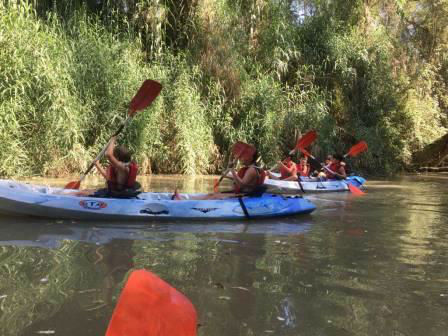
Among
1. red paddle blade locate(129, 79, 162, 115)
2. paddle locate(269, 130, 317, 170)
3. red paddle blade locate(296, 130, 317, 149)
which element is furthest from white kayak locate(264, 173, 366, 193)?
red paddle blade locate(129, 79, 162, 115)

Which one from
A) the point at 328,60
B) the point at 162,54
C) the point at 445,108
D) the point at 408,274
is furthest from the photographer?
the point at 445,108

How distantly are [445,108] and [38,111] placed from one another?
1723 cm

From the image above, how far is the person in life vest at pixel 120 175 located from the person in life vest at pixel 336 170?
631cm

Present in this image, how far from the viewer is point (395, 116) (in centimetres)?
1661

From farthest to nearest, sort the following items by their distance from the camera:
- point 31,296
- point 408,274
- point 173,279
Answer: point 408,274, point 173,279, point 31,296

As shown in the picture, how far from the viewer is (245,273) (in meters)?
3.75

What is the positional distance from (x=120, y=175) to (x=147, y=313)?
4240mm

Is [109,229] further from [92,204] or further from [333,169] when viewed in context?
[333,169]

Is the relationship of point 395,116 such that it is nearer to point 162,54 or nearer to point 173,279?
point 162,54

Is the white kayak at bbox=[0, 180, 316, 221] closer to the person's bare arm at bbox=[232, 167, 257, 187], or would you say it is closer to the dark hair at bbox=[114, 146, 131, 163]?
the person's bare arm at bbox=[232, 167, 257, 187]

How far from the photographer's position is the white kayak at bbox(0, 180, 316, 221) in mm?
5543

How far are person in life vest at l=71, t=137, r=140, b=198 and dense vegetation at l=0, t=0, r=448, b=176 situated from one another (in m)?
3.32

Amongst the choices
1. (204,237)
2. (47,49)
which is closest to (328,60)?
(47,49)

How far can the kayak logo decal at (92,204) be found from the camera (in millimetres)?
5641
